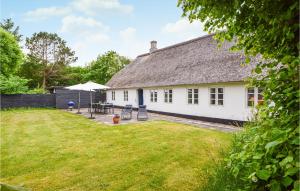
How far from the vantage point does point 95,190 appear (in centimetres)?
565

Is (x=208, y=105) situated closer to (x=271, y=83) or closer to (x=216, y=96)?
(x=216, y=96)

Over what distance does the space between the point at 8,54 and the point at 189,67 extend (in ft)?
68.0

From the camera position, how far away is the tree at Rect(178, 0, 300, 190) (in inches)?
80.0

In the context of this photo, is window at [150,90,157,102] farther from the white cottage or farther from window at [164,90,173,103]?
window at [164,90,173,103]

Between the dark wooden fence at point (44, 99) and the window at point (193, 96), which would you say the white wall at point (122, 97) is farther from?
the window at point (193, 96)

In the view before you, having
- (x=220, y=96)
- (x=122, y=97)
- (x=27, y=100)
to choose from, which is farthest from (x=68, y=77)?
(x=220, y=96)

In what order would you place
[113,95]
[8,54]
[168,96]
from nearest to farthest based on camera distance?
[168,96]
[8,54]
[113,95]

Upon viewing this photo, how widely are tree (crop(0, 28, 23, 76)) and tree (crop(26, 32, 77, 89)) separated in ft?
62.5

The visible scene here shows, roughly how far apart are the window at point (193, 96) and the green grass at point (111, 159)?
546 cm

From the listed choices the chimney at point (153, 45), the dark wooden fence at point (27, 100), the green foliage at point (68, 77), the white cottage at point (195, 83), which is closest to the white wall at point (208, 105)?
the white cottage at point (195, 83)

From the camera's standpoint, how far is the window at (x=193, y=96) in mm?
18108

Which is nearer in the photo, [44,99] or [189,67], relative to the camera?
[189,67]

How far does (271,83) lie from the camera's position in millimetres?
2551

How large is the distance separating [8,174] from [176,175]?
490cm
